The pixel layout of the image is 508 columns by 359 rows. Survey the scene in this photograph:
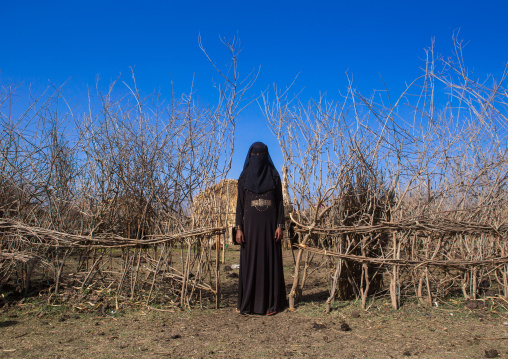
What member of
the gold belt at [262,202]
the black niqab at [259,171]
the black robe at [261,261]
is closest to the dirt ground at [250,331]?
the black robe at [261,261]

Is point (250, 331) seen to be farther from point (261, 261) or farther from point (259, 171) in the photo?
point (259, 171)

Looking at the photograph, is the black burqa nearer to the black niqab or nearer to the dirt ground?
the black niqab

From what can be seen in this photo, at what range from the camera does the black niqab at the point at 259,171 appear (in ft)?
14.0

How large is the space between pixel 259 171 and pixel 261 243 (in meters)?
0.76

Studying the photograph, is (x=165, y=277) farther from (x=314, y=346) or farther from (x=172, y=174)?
(x=314, y=346)

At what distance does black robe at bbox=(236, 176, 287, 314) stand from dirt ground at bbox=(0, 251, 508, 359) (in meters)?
0.18

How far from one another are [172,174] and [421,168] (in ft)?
8.91

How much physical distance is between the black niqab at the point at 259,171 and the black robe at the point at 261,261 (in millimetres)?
83

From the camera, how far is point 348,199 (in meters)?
4.42

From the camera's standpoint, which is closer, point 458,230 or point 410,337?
point 410,337

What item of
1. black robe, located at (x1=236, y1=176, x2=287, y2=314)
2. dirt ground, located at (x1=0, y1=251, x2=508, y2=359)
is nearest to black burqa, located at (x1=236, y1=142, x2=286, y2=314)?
black robe, located at (x1=236, y1=176, x2=287, y2=314)

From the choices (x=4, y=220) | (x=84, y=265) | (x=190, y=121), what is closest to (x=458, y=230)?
(x=190, y=121)

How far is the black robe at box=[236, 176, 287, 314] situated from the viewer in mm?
4195

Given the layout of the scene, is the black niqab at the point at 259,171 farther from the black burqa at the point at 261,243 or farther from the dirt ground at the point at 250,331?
the dirt ground at the point at 250,331
